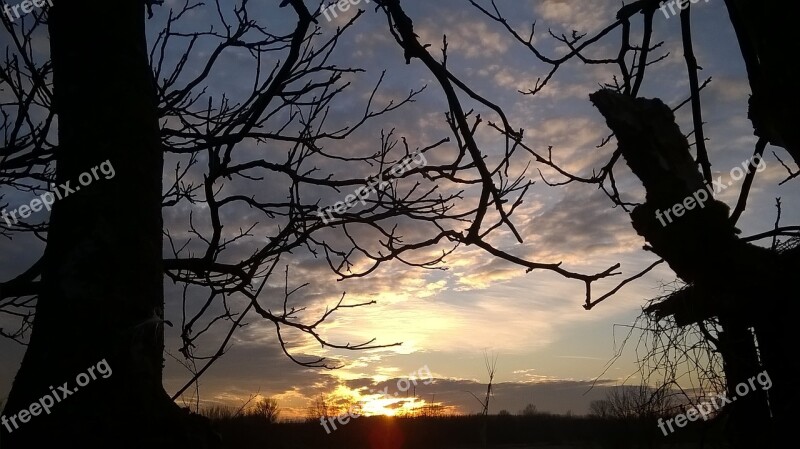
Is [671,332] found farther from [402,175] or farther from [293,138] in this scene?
[293,138]

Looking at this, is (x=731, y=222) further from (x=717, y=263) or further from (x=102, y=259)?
(x=102, y=259)

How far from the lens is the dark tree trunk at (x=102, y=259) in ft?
4.01

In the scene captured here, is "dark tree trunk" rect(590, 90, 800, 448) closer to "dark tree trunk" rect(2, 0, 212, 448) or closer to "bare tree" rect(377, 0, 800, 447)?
"bare tree" rect(377, 0, 800, 447)

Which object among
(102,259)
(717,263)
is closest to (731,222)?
(717,263)

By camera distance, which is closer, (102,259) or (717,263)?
(102,259)

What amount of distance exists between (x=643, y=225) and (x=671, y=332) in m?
0.77

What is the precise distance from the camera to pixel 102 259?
4.51ft

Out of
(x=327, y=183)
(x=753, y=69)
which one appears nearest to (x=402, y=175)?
(x=327, y=183)

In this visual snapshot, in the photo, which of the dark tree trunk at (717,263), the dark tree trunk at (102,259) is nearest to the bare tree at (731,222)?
the dark tree trunk at (717,263)

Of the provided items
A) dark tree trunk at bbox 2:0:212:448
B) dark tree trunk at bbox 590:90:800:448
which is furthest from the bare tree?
dark tree trunk at bbox 2:0:212:448

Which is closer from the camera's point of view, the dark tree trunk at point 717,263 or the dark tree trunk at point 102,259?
the dark tree trunk at point 102,259

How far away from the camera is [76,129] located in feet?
5.01

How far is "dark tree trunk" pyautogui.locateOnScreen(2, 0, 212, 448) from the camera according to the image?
1.22 metres

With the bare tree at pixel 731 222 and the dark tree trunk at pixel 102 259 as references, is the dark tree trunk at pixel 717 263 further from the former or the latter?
the dark tree trunk at pixel 102 259
